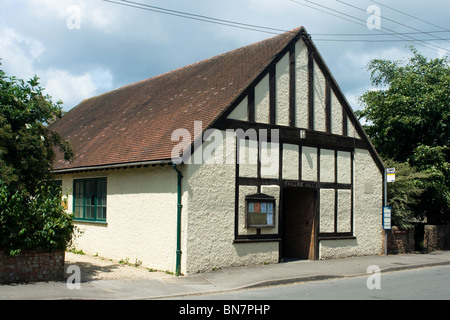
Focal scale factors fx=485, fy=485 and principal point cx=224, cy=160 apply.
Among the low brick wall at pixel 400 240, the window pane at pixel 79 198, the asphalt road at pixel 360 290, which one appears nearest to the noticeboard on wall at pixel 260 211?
the asphalt road at pixel 360 290

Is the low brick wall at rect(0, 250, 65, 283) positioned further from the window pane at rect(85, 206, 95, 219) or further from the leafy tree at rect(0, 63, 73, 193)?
the window pane at rect(85, 206, 95, 219)

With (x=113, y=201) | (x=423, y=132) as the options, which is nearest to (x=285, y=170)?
(x=113, y=201)

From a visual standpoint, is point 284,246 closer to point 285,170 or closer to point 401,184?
point 285,170

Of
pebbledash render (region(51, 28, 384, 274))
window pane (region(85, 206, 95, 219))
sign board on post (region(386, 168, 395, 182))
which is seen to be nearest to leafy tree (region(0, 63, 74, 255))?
pebbledash render (region(51, 28, 384, 274))

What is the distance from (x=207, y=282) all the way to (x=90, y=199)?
717cm

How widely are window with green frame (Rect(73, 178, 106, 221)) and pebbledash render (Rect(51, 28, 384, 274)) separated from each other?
0.07 m

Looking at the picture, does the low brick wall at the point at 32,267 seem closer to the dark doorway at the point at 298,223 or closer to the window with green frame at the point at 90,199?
the window with green frame at the point at 90,199

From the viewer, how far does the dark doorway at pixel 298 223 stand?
16.1 metres

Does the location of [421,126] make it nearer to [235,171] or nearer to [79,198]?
[235,171]

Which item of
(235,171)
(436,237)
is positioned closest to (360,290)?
(235,171)

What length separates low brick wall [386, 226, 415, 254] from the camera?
18375 millimetres

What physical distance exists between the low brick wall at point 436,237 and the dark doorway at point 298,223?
6282mm

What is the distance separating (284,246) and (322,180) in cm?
276
